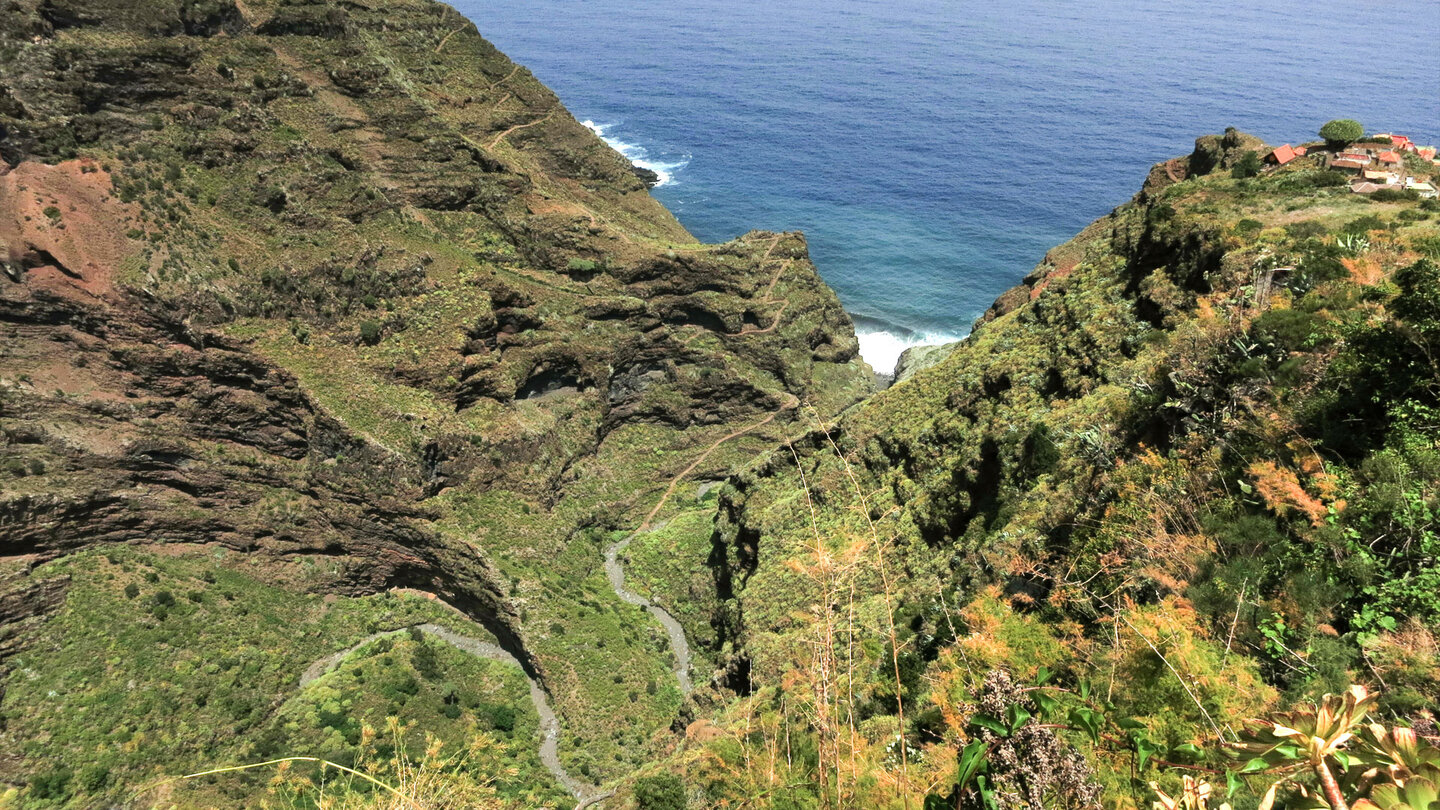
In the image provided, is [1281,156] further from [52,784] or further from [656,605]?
[52,784]

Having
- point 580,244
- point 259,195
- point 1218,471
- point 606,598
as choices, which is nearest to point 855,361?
point 580,244

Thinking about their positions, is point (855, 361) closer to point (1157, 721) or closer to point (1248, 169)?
point (1248, 169)

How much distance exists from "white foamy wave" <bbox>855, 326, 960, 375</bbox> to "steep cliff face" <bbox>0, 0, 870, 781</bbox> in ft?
110

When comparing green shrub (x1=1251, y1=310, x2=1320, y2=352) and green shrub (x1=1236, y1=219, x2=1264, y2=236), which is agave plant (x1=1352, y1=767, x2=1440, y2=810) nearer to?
A: green shrub (x1=1251, y1=310, x2=1320, y2=352)

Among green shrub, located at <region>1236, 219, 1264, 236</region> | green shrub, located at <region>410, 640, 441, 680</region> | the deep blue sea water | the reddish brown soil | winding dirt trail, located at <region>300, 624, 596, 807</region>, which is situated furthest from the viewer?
the deep blue sea water

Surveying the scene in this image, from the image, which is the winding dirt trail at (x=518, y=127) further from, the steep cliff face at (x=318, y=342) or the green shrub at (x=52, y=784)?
the green shrub at (x=52, y=784)

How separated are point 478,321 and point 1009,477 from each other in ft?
123

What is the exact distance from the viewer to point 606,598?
49062mm

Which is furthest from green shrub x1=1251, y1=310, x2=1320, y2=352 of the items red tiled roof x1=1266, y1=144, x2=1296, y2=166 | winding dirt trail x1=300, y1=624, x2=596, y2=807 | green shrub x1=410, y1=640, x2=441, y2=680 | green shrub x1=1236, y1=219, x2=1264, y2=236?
green shrub x1=410, y1=640, x2=441, y2=680

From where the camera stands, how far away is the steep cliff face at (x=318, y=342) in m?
38.5

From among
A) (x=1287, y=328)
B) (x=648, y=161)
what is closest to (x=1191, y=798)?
(x=1287, y=328)

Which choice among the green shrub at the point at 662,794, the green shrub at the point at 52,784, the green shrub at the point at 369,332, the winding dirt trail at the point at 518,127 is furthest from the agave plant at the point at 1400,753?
the winding dirt trail at the point at 518,127

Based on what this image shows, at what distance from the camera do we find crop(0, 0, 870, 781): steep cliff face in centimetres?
3847

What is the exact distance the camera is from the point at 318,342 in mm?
45219
